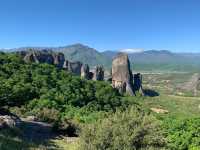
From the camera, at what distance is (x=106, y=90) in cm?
6725

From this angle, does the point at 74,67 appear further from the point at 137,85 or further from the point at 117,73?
the point at 137,85

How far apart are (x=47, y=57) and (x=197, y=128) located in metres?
90.1

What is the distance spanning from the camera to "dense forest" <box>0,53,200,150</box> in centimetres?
1802

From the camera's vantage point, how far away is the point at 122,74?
13762 centimetres

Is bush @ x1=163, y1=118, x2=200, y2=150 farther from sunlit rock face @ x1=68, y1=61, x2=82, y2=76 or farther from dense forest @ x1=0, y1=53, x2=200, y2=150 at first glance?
sunlit rock face @ x1=68, y1=61, x2=82, y2=76

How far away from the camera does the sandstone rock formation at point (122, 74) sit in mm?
132500

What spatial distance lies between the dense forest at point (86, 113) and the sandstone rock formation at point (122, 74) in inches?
2459

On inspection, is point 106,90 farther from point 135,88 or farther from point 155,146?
point 135,88

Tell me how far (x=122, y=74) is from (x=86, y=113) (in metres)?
93.4

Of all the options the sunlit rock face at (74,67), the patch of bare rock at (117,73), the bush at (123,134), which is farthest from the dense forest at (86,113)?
the sunlit rock face at (74,67)

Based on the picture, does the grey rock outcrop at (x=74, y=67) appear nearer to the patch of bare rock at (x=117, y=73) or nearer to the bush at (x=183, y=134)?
the patch of bare rock at (x=117, y=73)

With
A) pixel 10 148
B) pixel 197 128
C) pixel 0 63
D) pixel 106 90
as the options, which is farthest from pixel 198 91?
pixel 10 148

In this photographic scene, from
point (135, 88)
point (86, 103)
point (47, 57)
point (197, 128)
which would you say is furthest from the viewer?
point (135, 88)

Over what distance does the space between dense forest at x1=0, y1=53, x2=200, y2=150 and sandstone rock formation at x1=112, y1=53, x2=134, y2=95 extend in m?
62.5
